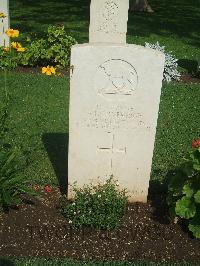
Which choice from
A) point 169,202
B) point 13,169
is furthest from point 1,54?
point 169,202

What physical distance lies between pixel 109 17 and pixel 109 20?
0.16 feet

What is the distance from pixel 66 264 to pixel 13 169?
1.25 meters

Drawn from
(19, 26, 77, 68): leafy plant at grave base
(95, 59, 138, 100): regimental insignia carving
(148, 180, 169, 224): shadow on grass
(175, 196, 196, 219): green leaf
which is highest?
(95, 59, 138, 100): regimental insignia carving

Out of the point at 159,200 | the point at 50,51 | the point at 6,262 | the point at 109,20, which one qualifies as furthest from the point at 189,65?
the point at 6,262

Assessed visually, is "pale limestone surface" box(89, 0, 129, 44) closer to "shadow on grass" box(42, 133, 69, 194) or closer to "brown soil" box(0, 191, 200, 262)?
"shadow on grass" box(42, 133, 69, 194)

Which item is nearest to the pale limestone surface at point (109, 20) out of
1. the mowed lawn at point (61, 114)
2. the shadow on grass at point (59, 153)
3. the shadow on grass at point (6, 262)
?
the mowed lawn at point (61, 114)

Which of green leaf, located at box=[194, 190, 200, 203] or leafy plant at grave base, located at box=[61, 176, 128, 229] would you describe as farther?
leafy plant at grave base, located at box=[61, 176, 128, 229]

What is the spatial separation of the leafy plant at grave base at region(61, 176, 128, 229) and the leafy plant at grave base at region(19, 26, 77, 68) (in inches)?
232

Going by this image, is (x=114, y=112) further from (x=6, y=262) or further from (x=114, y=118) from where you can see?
(x=6, y=262)

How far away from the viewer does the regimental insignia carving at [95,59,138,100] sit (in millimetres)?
4219

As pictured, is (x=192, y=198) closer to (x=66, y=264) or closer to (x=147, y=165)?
(x=147, y=165)

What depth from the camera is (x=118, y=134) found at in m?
4.55

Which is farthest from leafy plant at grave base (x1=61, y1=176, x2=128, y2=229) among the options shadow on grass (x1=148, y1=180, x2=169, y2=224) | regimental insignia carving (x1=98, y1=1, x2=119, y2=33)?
regimental insignia carving (x1=98, y1=1, x2=119, y2=33)

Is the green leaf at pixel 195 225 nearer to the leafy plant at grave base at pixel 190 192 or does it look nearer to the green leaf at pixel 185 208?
the leafy plant at grave base at pixel 190 192
